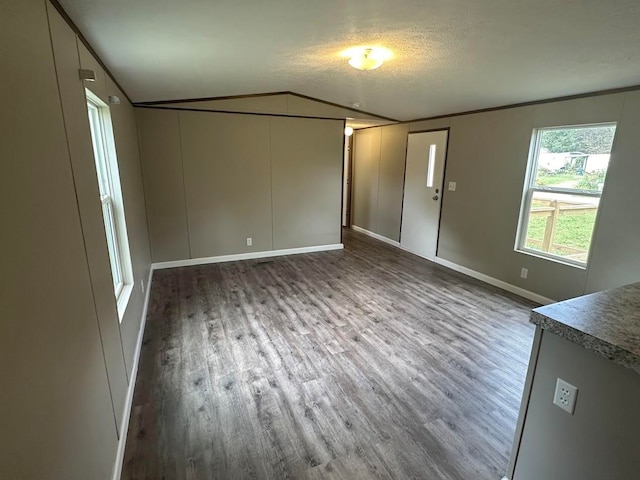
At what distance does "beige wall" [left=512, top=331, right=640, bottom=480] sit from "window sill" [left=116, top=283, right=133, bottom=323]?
231 centimetres

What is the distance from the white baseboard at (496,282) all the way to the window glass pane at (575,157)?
4.04 ft

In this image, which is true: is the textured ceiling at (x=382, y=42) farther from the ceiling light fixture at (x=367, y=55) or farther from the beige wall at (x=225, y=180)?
the beige wall at (x=225, y=180)

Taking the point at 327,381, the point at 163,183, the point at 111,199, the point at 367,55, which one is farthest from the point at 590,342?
the point at 163,183

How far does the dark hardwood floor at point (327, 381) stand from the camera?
1744 mm

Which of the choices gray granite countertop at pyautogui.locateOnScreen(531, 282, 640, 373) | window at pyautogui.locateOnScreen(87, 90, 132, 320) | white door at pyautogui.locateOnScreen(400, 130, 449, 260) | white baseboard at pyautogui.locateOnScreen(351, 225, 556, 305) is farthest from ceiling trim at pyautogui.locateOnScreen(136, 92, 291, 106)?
gray granite countertop at pyautogui.locateOnScreen(531, 282, 640, 373)

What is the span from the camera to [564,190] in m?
3.41

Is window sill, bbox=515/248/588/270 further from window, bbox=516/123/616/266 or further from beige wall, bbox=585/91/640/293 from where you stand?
beige wall, bbox=585/91/640/293

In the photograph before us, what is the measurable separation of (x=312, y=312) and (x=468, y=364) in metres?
1.51

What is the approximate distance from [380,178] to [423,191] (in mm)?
1214

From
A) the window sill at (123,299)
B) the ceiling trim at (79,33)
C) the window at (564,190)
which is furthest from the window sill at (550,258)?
the ceiling trim at (79,33)

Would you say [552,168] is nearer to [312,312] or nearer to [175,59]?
[312,312]

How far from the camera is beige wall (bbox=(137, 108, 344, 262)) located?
4.45m

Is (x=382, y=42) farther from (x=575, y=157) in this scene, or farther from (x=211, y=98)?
(x=211, y=98)

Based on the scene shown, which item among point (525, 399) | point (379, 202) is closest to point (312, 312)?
point (525, 399)
